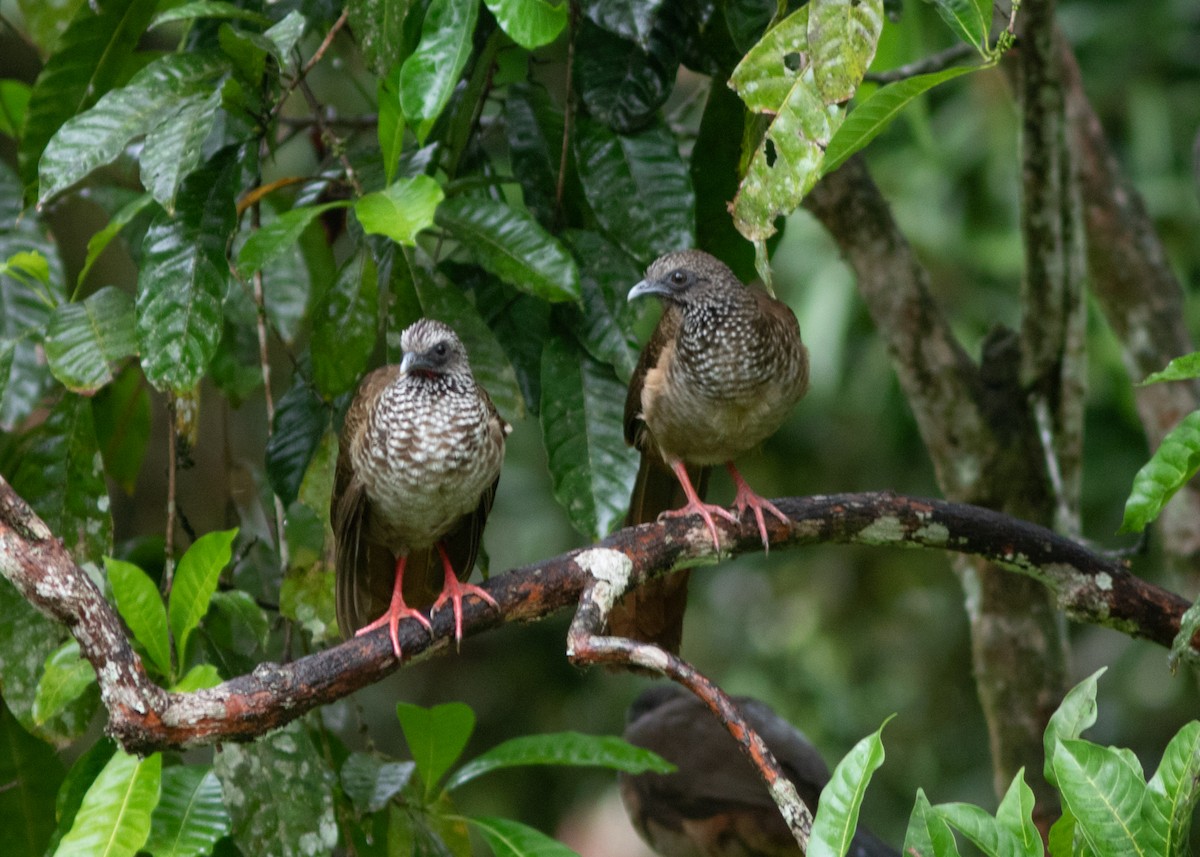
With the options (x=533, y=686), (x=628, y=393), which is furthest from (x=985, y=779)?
(x=628, y=393)

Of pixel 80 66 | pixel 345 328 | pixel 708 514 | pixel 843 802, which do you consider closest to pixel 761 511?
pixel 708 514

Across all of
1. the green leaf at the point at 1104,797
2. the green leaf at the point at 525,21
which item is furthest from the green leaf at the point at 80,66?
the green leaf at the point at 1104,797

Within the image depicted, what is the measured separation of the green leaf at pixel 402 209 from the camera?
2387 mm

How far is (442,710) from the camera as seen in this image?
10.0 feet

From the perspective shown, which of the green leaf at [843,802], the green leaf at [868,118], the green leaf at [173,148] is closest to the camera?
the green leaf at [843,802]

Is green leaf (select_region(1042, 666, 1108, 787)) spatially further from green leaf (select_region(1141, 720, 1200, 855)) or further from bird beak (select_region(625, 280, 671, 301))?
bird beak (select_region(625, 280, 671, 301))

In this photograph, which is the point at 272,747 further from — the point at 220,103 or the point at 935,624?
the point at 935,624

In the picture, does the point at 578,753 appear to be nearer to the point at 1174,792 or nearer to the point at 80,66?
the point at 1174,792

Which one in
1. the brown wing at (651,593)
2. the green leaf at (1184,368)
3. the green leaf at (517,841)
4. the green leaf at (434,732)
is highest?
the green leaf at (1184,368)

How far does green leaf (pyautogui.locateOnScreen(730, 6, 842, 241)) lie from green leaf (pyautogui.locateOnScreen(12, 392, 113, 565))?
1673 millimetres

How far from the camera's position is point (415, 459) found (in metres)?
2.92

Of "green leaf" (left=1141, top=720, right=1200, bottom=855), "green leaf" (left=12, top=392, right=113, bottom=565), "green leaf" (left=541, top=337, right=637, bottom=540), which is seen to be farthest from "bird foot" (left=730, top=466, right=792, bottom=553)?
"green leaf" (left=12, top=392, right=113, bottom=565)

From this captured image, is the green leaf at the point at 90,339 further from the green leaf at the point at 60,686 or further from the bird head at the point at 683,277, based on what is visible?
the bird head at the point at 683,277

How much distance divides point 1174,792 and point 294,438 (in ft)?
6.81
